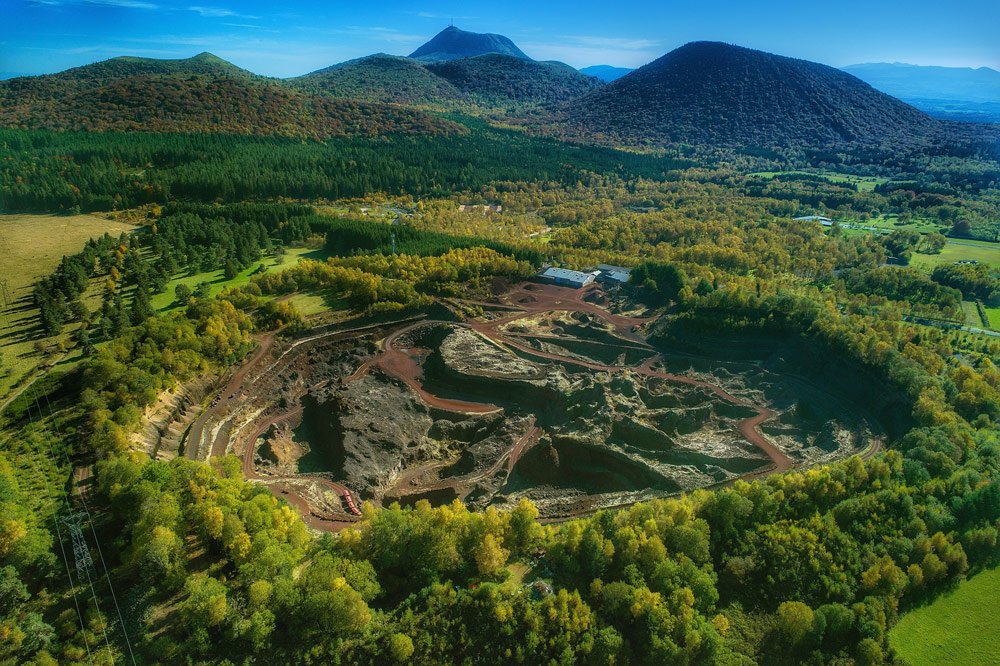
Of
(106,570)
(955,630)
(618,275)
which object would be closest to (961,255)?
(618,275)

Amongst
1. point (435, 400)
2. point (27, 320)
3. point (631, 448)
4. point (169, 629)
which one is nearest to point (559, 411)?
point (631, 448)

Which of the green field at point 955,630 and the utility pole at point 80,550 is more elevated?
the utility pole at point 80,550

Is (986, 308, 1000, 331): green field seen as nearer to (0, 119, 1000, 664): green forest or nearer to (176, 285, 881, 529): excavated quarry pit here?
(0, 119, 1000, 664): green forest

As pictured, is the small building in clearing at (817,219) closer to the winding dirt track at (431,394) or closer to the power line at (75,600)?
the winding dirt track at (431,394)

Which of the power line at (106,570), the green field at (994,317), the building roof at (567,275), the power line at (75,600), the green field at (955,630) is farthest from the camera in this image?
the building roof at (567,275)

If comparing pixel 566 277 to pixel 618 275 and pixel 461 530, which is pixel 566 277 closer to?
pixel 618 275

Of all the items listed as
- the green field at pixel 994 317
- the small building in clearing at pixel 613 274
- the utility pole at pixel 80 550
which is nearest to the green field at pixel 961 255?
the green field at pixel 994 317

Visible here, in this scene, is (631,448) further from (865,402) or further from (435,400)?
(865,402)
